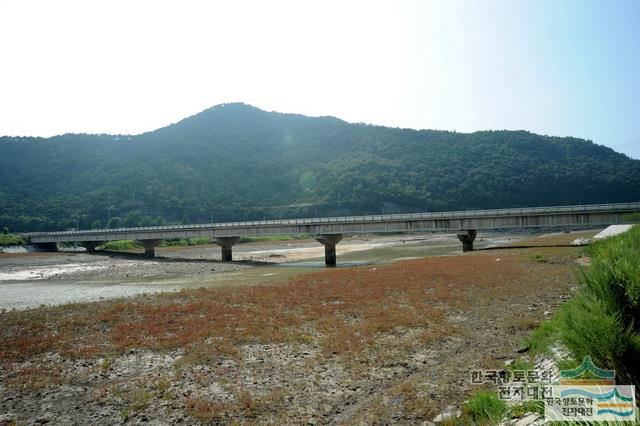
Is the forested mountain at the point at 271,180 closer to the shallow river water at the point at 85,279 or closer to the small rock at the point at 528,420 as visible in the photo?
the shallow river water at the point at 85,279

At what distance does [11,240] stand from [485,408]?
106386mm

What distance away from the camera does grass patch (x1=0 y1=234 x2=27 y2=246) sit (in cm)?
8369

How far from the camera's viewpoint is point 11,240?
84.8 meters

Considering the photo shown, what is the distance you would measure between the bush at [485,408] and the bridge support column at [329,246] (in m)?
41.2

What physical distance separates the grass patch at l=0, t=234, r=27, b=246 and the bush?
105 meters

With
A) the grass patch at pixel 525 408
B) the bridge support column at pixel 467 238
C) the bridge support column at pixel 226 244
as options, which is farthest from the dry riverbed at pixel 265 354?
the bridge support column at pixel 226 244

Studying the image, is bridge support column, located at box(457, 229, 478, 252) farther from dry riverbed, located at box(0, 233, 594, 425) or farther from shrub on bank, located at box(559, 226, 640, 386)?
shrub on bank, located at box(559, 226, 640, 386)

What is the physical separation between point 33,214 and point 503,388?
152997 mm

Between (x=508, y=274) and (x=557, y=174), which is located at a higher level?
(x=557, y=174)

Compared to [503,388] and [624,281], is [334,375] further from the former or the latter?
[624,281]

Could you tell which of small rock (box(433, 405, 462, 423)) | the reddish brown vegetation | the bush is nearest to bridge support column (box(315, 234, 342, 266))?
the reddish brown vegetation

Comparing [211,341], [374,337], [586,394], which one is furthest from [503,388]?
[211,341]

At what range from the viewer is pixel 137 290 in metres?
30.4

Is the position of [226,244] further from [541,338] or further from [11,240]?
[11,240]
